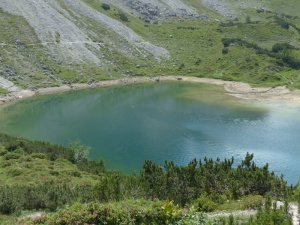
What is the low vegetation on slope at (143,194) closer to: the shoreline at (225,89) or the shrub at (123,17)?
the shoreline at (225,89)

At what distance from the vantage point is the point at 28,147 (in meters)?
50.1

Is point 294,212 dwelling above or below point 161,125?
above

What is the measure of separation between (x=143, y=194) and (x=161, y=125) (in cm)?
4377

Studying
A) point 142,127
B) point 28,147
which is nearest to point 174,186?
point 28,147

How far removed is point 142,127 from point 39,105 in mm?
33508

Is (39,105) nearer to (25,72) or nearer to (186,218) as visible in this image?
(25,72)

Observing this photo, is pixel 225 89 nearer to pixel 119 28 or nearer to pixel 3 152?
pixel 119 28

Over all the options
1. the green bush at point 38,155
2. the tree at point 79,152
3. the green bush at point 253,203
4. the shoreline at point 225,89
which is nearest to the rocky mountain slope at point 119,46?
the shoreline at point 225,89

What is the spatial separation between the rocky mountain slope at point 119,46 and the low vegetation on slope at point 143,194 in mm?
65843

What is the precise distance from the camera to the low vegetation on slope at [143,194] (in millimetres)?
19203

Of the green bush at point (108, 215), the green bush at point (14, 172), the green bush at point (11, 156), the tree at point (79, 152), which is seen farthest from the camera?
the tree at point (79, 152)

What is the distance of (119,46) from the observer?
133m

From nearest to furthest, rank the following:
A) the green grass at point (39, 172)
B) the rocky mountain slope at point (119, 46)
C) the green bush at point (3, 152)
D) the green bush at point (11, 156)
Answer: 1. the green grass at point (39, 172)
2. the green bush at point (11, 156)
3. the green bush at point (3, 152)
4. the rocky mountain slope at point (119, 46)

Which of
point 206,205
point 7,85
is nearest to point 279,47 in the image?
point 7,85
